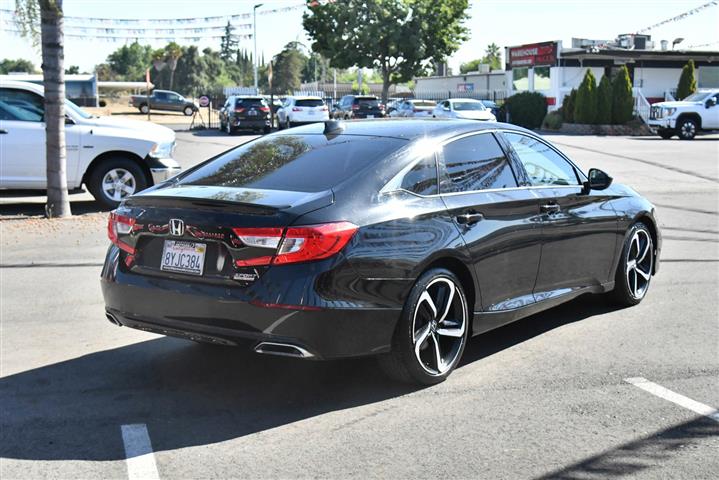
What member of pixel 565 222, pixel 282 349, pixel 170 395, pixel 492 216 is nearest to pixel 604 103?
pixel 565 222

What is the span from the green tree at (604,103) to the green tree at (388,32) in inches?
713

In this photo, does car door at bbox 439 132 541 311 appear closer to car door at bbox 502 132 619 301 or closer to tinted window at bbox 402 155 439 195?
tinted window at bbox 402 155 439 195

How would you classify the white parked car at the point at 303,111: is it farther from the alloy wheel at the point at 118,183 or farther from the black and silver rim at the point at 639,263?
the black and silver rim at the point at 639,263

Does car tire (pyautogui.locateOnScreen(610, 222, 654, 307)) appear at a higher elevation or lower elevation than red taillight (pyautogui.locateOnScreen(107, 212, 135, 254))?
lower

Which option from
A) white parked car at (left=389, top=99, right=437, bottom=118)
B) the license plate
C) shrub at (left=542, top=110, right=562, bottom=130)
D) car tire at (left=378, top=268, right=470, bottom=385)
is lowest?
car tire at (left=378, top=268, right=470, bottom=385)

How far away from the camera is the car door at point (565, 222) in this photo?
20.4 ft

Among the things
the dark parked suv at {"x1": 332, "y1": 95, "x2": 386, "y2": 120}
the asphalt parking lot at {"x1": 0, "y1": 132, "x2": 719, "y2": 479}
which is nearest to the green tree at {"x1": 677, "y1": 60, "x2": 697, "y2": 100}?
the dark parked suv at {"x1": 332, "y1": 95, "x2": 386, "y2": 120}

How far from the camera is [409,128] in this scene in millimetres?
5824

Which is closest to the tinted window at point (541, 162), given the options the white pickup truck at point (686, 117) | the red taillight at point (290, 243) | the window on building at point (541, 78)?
the red taillight at point (290, 243)

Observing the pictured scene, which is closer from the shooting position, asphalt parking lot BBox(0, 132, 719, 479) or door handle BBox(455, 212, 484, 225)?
asphalt parking lot BBox(0, 132, 719, 479)

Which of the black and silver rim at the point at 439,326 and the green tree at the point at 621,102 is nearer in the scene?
the black and silver rim at the point at 439,326

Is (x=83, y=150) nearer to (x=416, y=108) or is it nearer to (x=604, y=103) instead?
(x=604, y=103)

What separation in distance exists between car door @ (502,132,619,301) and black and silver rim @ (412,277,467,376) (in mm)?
947

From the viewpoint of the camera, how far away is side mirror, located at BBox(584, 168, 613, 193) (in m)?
6.76
